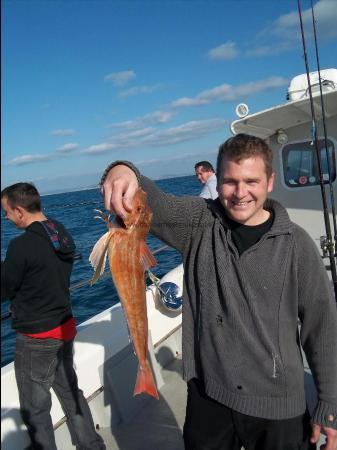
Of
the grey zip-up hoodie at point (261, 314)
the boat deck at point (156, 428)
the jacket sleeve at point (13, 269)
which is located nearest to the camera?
the grey zip-up hoodie at point (261, 314)

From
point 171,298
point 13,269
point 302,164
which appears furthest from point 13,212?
point 302,164

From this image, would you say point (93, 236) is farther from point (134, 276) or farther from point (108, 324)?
point (134, 276)

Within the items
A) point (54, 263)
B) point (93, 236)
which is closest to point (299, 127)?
point (54, 263)

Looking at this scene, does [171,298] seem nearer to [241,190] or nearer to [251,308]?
[251,308]

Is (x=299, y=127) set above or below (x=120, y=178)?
above

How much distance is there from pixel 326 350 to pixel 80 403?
7.63 ft

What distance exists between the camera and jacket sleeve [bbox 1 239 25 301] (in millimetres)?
3117

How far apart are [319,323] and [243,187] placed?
873mm

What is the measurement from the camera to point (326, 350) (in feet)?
7.66

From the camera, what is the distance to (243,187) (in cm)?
221

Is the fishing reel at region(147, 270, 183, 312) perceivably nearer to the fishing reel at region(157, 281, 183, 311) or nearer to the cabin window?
the fishing reel at region(157, 281, 183, 311)

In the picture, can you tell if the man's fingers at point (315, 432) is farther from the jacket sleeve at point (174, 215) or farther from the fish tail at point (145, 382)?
the jacket sleeve at point (174, 215)

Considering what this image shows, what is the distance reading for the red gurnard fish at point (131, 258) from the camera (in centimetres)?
212

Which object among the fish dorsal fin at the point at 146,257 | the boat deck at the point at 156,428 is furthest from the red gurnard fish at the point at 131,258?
the boat deck at the point at 156,428
